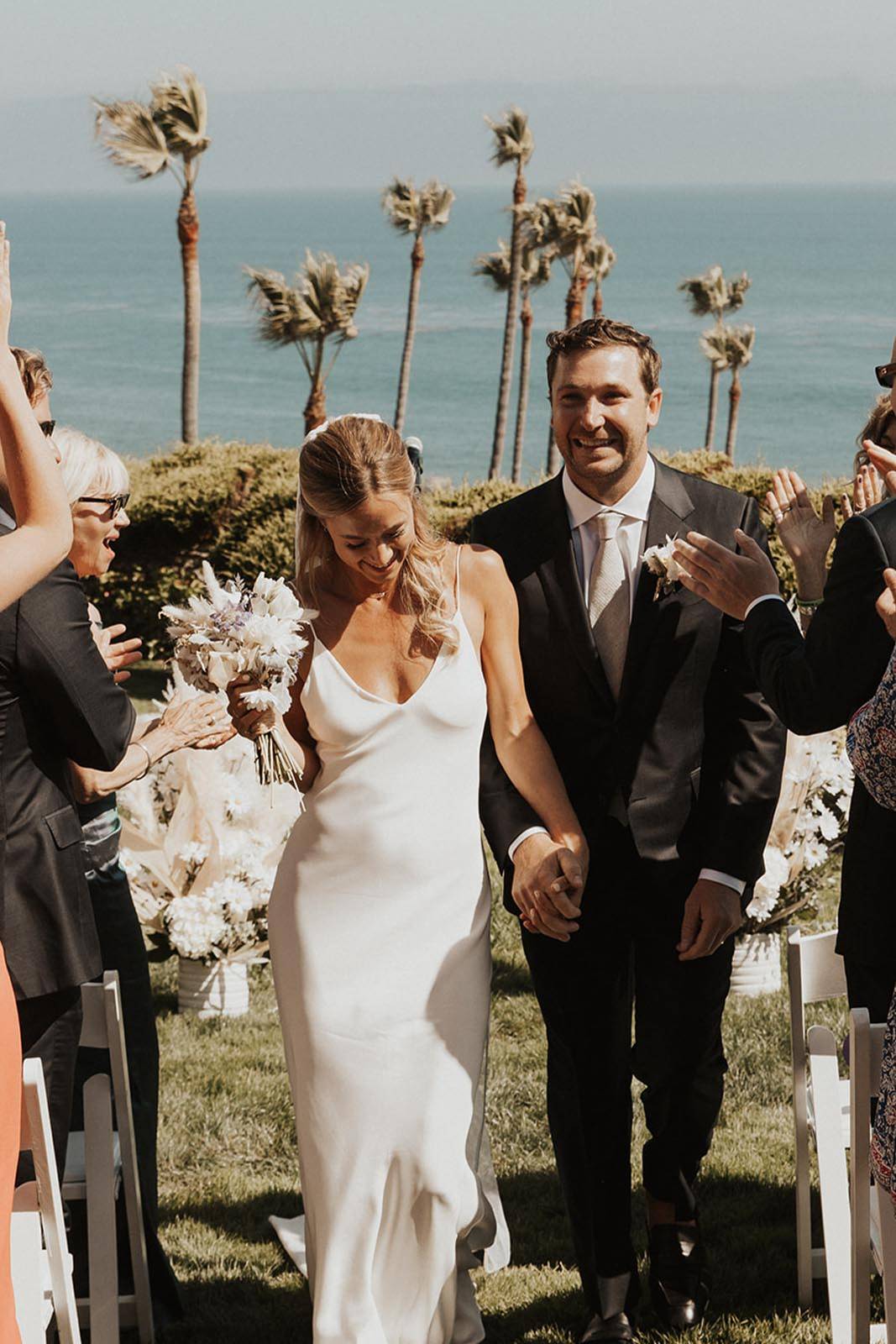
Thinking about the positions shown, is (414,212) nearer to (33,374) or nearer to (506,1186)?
(506,1186)

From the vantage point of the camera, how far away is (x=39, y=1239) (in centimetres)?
341

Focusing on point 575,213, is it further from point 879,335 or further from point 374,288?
point 374,288

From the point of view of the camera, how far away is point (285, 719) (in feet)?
13.1

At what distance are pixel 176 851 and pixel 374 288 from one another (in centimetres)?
17661

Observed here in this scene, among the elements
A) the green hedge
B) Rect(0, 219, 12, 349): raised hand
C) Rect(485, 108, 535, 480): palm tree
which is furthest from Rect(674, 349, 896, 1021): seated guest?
Rect(485, 108, 535, 480): palm tree

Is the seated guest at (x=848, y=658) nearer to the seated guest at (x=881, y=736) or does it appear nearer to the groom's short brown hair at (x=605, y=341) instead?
the seated guest at (x=881, y=736)

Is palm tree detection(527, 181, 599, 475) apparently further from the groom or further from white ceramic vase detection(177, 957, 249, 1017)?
the groom

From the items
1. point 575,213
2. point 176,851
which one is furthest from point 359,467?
point 575,213

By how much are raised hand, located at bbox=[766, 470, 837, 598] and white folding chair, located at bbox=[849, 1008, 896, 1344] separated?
129 cm

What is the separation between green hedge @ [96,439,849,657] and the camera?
48.5 ft

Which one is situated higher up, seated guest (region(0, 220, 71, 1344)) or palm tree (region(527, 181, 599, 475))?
palm tree (region(527, 181, 599, 475))

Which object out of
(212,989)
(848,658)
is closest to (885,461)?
(848,658)

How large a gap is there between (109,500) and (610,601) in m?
1.40

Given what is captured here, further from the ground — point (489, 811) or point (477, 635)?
point (477, 635)
